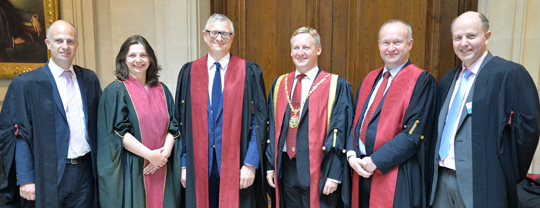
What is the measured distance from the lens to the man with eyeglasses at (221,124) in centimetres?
229

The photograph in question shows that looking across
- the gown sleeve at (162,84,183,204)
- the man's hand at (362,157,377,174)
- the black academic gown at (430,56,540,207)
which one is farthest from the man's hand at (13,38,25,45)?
the black academic gown at (430,56,540,207)

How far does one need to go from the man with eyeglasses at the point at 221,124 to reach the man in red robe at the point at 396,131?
72 centimetres

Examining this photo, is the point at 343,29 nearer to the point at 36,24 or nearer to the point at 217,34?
the point at 217,34

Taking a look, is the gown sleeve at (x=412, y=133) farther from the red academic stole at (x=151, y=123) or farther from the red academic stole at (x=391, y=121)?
the red academic stole at (x=151, y=123)

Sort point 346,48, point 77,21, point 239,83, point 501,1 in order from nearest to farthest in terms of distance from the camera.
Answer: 1. point 239,83
2. point 501,1
3. point 346,48
4. point 77,21

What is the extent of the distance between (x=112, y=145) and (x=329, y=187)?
4.78ft

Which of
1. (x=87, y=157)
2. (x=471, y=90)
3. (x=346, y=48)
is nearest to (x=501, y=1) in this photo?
(x=346, y=48)

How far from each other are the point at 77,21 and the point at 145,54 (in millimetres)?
2538

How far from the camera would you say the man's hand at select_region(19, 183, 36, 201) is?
210 centimetres

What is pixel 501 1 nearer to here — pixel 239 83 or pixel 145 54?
pixel 239 83

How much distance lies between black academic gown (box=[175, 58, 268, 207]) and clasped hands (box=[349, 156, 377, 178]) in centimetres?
63

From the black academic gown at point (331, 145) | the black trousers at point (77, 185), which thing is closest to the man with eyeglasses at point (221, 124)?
the black academic gown at point (331, 145)

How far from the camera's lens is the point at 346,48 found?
3654mm

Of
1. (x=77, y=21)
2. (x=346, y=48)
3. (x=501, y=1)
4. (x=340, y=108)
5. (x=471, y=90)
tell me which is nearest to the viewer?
(x=471, y=90)
